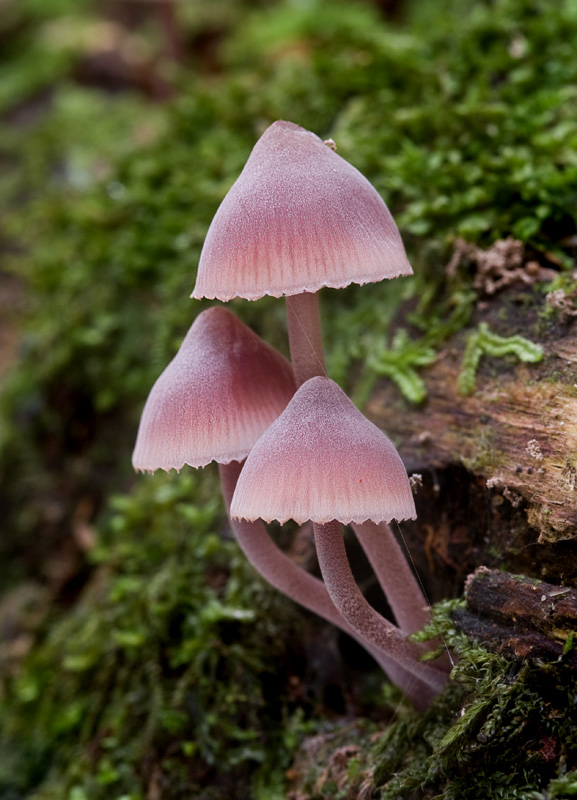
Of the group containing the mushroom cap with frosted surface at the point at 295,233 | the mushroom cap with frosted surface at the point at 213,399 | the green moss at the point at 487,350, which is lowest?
the mushroom cap with frosted surface at the point at 213,399

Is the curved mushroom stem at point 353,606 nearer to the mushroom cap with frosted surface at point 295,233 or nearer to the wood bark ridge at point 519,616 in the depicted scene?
the wood bark ridge at point 519,616

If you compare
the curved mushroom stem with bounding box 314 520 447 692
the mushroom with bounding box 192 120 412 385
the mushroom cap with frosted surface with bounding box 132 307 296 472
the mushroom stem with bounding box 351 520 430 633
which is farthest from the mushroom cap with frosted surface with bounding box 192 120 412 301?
the mushroom stem with bounding box 351 520 430 633

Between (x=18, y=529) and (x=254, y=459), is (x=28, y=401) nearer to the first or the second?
(x=18, y=529)

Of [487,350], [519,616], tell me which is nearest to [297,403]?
[519,616]

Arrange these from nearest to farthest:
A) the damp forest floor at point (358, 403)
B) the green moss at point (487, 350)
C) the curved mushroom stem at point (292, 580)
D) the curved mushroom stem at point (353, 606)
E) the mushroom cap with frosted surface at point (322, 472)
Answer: the mushroom cap with frosted surface at point (322, 472)
the curved mushroom stem at point (353, 606)
the damp forest floor at point (358, 403)
the curved mushroom stem at point (292, 580)
the green moss at point (487, 350)

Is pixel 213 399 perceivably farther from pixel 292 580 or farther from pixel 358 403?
pixel 358 403

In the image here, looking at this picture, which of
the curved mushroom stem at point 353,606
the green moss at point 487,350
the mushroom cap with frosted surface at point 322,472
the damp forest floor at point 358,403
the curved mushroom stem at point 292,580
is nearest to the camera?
the mushroom cap with frosted surface at point 322,472

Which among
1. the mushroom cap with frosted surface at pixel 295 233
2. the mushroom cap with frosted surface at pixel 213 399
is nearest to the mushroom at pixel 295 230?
the mushroom cap with frosted surface at pixel 295 233

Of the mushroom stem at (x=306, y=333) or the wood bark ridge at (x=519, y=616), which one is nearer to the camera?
the wood bark ridge at (x=519, y=616)
